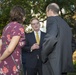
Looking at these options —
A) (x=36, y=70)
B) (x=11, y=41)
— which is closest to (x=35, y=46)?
(x=36, y=70)

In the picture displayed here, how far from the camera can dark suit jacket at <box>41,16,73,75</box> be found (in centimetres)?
505

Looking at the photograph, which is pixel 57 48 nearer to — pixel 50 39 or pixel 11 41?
pixel 50 39

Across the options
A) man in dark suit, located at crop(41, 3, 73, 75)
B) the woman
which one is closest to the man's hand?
man in dark suit, located at crop(41, 3, 73, 75)

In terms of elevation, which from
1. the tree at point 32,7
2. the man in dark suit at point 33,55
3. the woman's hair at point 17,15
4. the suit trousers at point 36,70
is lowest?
the suit trousers at point 36,70

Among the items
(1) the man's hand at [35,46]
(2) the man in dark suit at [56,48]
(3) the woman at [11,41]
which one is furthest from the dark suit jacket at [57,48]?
(1) the man's hand at [35,46]

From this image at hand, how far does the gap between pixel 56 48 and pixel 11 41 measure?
0.80 meters

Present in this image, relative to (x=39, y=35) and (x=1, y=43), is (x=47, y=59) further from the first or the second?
(x=39, y=35)

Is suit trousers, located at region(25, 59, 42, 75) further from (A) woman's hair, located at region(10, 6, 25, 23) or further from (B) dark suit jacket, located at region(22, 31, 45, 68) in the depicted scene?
(A) woman's hair, located at region(10, 6, 25, 23)

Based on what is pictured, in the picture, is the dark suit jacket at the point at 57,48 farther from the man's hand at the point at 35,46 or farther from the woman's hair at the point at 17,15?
the man's hand at the point at 35,46

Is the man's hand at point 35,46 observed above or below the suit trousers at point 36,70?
above

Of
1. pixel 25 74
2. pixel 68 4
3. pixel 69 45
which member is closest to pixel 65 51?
pixel 69 45

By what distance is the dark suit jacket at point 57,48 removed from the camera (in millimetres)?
5054

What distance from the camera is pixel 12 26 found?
4.72 m

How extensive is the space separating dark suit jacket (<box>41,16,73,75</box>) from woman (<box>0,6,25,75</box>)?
486 mm
